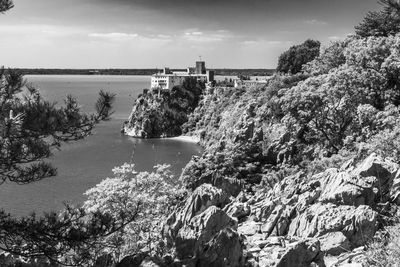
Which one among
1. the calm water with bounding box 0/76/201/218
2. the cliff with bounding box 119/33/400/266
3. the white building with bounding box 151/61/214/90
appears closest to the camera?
the cliff with bounding box 119/33/400/266

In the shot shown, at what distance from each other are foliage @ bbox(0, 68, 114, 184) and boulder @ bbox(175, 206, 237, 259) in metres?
8.94

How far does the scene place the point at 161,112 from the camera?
464 feet

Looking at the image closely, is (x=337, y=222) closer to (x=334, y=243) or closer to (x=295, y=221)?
(x=334, y=243)

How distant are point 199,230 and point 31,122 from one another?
37.3 ft

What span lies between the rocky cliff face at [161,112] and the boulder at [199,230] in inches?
4419

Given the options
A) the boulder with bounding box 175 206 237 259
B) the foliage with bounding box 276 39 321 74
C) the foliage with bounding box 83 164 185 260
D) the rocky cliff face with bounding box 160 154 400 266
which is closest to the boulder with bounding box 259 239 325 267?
the rocky cliff face with bounding box 160 154 400 266

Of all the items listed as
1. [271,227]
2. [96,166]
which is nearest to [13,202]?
[96,166]

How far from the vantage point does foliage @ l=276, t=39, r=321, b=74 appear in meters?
93.2

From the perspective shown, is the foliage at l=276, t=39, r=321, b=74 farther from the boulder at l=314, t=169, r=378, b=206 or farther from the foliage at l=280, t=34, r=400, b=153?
the boulder at l=314, t=169, r=378, b=206

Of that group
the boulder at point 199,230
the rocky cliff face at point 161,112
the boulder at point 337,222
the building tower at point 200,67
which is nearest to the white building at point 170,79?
the rocky cliff face at point 161,112

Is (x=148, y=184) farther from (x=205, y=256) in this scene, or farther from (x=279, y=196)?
(x=205, y=256)

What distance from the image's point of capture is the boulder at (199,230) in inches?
868

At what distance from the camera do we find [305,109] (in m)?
40.3

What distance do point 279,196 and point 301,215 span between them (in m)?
3.99
